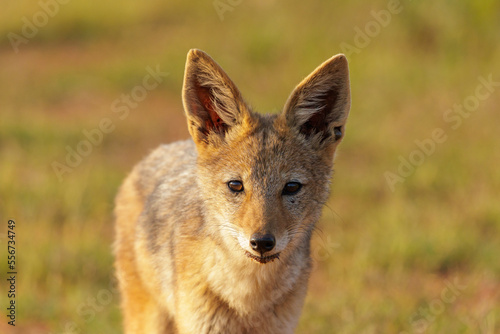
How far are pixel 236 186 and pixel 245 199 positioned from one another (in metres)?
0.12

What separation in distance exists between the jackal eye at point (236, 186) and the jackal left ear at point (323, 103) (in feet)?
1.73

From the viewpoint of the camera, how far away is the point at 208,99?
13.6 ft

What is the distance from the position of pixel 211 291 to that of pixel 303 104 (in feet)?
4.17

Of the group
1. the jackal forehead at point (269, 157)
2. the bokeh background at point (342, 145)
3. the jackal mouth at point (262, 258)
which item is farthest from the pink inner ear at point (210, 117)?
the bokeh background at point (342, 145)

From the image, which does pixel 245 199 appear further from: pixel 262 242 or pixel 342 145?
pixel 342 145

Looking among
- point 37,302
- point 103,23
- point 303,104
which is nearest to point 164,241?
point 303,104

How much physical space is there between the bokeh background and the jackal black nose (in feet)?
6.62

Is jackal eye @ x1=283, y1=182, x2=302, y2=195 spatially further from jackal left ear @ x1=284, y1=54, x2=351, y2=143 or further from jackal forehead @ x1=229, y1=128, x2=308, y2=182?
jackal left ear @ x1=284, y1=54, x2=351, y2=143

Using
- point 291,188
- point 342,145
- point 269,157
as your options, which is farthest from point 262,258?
point 342,145

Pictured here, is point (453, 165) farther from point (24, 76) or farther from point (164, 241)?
point (24, 76)

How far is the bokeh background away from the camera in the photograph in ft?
20.5

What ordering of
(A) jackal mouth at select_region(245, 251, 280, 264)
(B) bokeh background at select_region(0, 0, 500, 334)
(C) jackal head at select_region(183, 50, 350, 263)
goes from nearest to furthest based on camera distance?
(A) jackal mouth at select_region(245, 251, 280, 264)
(C) jackal head at select_region(183, 50, 350, 263)
(B) bokeh background at select_region(0, 0, 500, 334)

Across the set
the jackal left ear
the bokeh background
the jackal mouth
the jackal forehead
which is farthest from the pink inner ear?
the bokeh background

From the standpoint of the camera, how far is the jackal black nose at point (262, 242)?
11.5 feet
